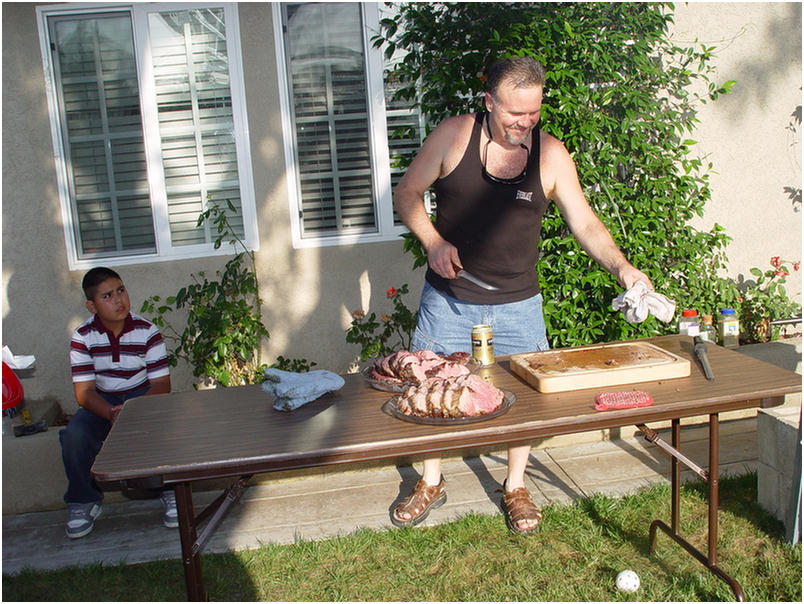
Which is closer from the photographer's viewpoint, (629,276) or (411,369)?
(411,369)

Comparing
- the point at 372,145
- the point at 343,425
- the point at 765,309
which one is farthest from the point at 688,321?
the point at 343,425

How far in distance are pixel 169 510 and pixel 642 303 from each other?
2695mm

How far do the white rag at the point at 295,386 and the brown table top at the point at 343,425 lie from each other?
41 mm

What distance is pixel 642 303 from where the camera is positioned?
113 inches

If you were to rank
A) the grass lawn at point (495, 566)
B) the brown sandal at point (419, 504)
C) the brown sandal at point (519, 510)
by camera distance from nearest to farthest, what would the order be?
the grass lawn at point (495, 566)
the brown sandal at point (519, 510)
the brown sandal at point (419, 504)

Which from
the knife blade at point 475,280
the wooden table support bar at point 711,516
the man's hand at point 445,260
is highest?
the man's hand at point 445,260

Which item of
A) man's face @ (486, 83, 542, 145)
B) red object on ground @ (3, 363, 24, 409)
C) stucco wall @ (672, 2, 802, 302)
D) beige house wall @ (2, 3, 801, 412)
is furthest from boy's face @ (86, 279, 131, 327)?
stucco wall @ (672, 2, 802, 302)

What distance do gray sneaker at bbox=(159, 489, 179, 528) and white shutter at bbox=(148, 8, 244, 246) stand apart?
201cm

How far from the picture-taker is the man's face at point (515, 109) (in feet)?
10.5

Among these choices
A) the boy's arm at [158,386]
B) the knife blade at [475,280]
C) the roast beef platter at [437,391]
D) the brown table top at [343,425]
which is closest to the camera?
the brown table top at [343,425]

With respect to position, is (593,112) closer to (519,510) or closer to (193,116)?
(519,510)

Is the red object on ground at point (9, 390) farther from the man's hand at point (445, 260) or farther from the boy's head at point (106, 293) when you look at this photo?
the man's hand at point (445, 260)

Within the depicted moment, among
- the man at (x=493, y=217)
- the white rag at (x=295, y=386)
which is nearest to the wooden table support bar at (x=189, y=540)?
the white rag at (x=295, y=386)

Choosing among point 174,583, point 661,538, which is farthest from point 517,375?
point 174,583
